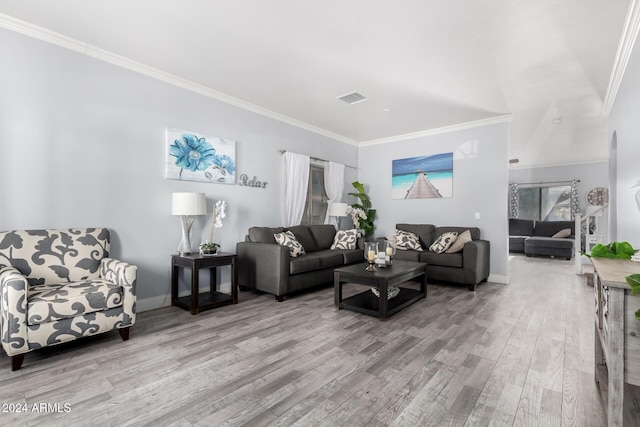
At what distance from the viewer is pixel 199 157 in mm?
3951

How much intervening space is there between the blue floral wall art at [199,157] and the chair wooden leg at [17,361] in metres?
2.09

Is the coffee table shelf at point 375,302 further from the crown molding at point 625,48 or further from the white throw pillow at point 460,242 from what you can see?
the crown molding at point 625,48

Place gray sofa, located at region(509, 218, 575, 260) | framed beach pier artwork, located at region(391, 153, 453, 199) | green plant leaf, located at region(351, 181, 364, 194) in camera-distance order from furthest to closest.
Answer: gray sofa, located at region(509, 218, 575, 260)
green plant leaf, located at region(351, 181, 364, 194)
framed beach pier artwork, located at region(391, 153, 453, 199)

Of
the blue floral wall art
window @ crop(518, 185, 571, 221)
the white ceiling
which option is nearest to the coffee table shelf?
the blue floral wall art

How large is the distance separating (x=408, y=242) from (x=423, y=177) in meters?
1.41

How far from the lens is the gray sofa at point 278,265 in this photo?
12.5 feet

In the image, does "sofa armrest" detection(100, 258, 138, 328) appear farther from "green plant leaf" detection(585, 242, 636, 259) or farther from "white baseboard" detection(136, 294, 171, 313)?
"green plant leaf" detection(585, 242, 636, 259)

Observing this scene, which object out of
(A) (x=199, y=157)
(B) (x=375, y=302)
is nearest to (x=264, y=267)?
(B) (x=375, y=302)

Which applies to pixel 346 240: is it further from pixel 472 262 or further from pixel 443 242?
pixel 472 262

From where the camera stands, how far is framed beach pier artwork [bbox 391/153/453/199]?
5578mm

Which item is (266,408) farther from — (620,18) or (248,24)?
(620,18)

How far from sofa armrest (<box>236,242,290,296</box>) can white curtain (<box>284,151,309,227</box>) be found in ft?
3.72

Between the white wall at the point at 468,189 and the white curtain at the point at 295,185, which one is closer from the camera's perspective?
the white wall at the point at 468,189

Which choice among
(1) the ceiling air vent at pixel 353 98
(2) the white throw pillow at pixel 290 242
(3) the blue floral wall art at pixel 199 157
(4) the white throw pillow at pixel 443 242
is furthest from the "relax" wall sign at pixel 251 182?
(4) the white throw pillow at pixel 443 242
